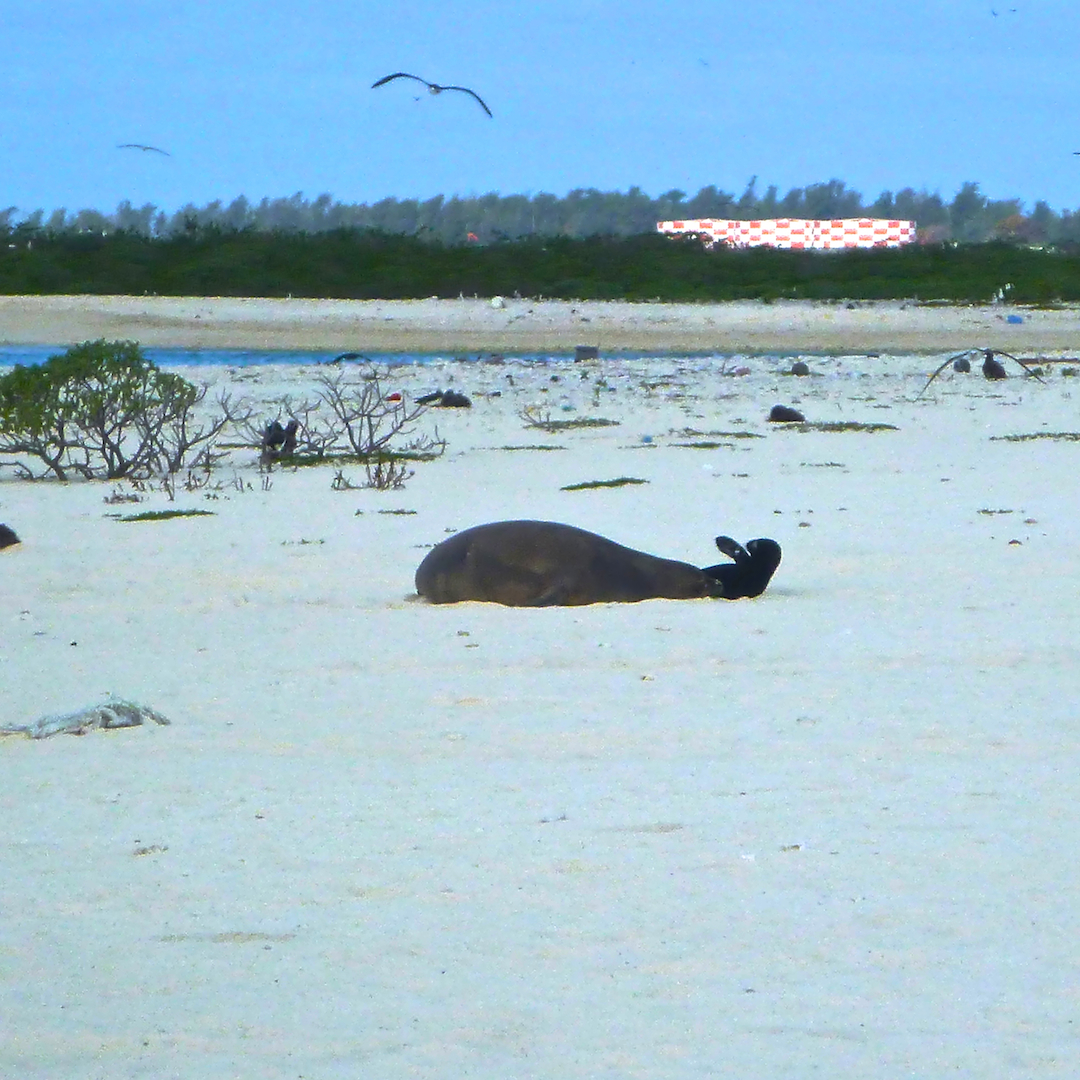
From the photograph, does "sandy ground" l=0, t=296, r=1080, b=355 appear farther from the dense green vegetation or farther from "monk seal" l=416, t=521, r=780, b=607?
"monk seal" l=416, t=521, r=780, b=607

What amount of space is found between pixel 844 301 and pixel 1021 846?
1458 inches

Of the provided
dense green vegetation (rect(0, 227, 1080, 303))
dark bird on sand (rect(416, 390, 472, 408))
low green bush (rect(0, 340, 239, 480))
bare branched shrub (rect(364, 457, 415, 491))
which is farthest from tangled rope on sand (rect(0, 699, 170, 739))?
dense green vegetation (rect(0, 227, 1080, 303))

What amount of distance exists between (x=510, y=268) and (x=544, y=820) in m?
41.9

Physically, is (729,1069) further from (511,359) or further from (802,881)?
(511,359)

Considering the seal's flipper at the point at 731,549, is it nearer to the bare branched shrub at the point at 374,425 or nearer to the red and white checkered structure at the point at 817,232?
the bare branched shrub at the point at 374,425

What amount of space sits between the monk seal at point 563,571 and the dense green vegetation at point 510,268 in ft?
111

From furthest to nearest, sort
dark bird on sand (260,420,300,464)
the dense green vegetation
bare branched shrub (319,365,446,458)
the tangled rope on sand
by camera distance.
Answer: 1. the dense green vegetation
2. dark bird on sand (260,420,300,464)
3. bare branched shrub (319,365,446,458)
4. the tangled rope on sand

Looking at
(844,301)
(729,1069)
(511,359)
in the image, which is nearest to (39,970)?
(729,1069)

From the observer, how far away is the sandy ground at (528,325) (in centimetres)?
3203

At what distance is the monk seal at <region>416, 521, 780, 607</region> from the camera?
7129mm

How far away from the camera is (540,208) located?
9988 cm

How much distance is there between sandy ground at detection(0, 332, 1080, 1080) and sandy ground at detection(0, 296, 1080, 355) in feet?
77.1

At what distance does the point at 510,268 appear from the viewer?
4522 cm

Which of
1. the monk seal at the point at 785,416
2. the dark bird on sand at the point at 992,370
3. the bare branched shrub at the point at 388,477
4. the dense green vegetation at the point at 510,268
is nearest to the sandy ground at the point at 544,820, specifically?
the bare branched shrub at the point at 388,477
